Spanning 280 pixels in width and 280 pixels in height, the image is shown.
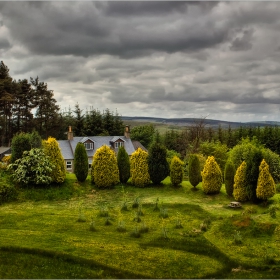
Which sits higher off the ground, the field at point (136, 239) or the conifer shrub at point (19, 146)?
the conifer shrub at point (19, 146)

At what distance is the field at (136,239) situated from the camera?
12.9m

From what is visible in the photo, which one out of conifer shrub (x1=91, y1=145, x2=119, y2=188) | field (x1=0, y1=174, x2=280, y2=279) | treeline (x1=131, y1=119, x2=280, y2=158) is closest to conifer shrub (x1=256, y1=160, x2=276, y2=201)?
field (x1=0, y1=174, x2=280, y2=279)

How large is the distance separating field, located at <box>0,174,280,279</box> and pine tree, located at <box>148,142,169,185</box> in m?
4.20

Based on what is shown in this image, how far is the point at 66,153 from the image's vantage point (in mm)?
48344

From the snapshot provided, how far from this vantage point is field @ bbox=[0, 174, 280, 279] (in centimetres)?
1287

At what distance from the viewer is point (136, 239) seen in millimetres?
16672

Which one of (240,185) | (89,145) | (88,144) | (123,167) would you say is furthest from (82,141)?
(240,185)

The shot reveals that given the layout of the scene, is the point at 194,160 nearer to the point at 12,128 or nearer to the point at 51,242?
the point at 51,242

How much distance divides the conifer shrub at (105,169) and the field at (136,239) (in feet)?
9.51

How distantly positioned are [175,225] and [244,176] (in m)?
8.50

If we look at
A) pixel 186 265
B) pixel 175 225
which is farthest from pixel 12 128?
pixel 186 265

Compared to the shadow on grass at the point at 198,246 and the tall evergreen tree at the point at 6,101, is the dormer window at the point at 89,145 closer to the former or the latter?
the tall evergreen tree at the point at 6,101

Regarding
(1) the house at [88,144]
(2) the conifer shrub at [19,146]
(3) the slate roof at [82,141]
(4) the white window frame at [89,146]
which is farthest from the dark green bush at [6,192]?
(4) the white window frame at [89,146]

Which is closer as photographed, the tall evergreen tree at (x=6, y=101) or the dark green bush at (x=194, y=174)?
the dark green bush at (x=194, y=174)
